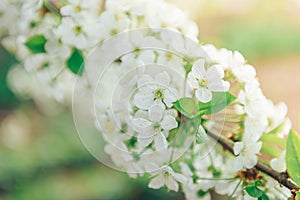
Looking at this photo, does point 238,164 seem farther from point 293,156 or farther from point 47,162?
point 47,162

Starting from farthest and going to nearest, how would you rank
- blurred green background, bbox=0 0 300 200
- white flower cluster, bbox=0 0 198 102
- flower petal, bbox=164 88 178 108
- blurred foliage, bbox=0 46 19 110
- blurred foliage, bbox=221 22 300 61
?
blurred foliage, bbox=221 22 300 61 < blurred foliage, bbox=0 46 19 110 < blurred green background, bbox=0 0 300 200 < white flower cluster, bbox=0 0 198 102 < flower petal, bbox=164 88 178 108

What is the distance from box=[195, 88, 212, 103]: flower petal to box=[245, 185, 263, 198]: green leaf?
0.47ft

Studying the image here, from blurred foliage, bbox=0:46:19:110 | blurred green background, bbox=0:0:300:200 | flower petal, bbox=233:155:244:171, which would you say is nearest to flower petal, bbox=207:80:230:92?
flower petal, bbox=233:155:244:171

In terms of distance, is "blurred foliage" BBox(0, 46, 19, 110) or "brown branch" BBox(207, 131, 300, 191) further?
"blurred foliage" BBox(0, 46, 19, 110)

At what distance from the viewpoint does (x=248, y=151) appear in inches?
33.7

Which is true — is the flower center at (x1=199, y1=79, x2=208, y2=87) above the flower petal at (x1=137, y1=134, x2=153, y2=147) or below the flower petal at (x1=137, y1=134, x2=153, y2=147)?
above

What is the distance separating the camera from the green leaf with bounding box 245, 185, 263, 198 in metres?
0.84

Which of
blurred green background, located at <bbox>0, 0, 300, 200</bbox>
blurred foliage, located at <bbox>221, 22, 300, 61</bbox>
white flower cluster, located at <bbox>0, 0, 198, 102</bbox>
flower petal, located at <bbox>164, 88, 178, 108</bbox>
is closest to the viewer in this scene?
flower petal, located at <bbox>164, 88, 178, 108</bbox>

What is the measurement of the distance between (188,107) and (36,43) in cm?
36

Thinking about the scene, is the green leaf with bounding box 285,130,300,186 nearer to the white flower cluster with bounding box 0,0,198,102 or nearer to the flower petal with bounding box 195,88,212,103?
the flower petal with bounding box 195,88,212,103

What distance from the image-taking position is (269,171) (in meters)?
0.88

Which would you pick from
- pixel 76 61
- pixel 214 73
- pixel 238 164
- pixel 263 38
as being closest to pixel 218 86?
pixel 214 73

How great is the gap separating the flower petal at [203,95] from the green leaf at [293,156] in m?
0.12

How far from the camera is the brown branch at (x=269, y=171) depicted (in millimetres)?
854
